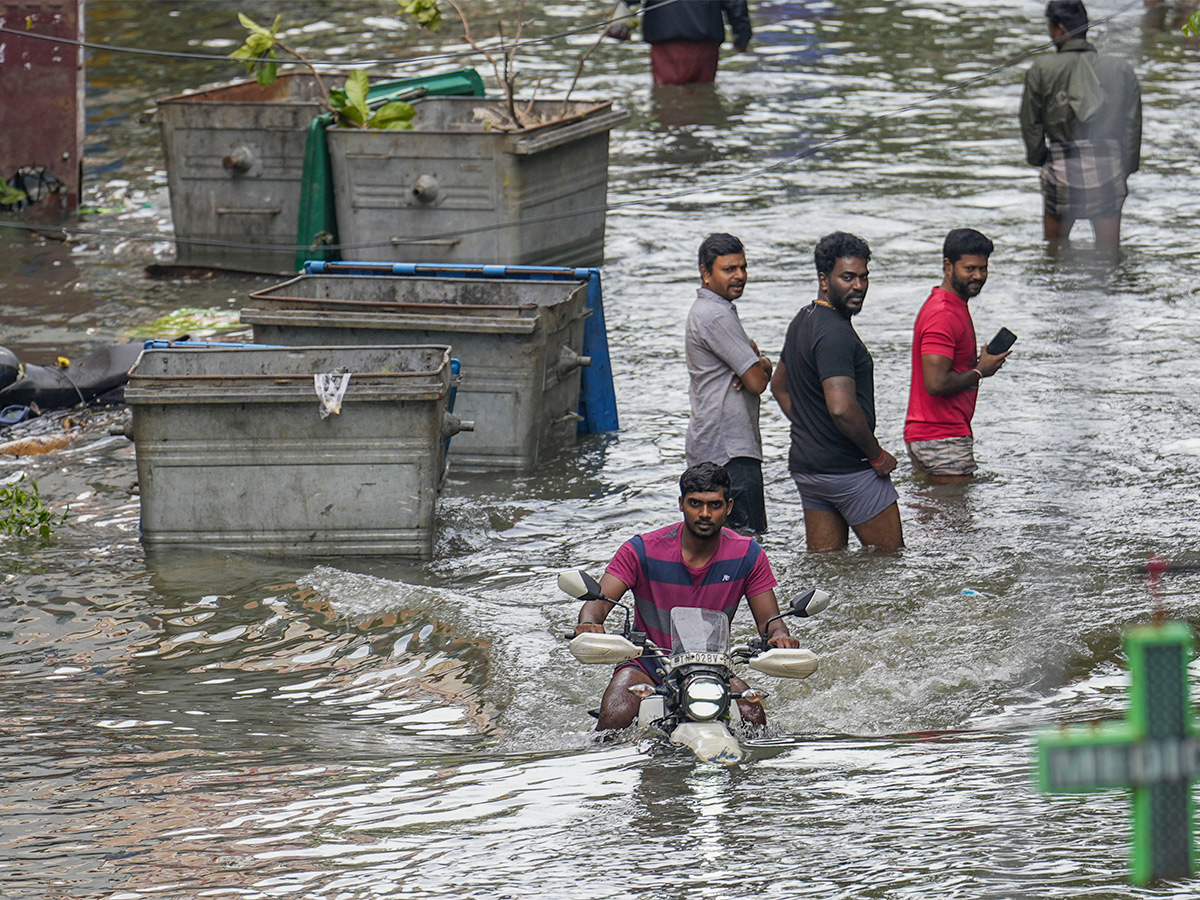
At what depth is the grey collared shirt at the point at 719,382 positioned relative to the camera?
7.75m

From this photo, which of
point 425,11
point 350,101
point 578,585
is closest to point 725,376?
point 578,585

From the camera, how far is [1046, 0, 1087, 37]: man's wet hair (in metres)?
11.7

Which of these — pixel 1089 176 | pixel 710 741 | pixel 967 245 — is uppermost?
pixel 1089 176

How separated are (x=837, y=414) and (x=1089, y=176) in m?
6.31

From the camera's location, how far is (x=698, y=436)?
7953 millimetres

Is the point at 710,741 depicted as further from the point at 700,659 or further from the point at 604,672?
the point at 604,672

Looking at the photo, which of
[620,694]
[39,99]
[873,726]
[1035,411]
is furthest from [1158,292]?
[39,99]

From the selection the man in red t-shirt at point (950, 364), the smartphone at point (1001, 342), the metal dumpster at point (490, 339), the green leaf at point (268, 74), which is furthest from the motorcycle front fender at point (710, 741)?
the green leaf at point (268, 74)

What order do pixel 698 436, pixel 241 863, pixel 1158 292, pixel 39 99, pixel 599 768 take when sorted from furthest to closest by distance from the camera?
pixel 39 99
pixel 1158 292
pixel 698 436
pixel 599 768
pixel 241 863

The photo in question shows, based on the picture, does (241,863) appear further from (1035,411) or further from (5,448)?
(1035,411)

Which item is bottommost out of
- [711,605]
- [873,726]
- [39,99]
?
[873,726]

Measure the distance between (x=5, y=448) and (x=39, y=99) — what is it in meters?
6.40

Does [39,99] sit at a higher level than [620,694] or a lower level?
higher

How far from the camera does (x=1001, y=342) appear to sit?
26.6 ft
